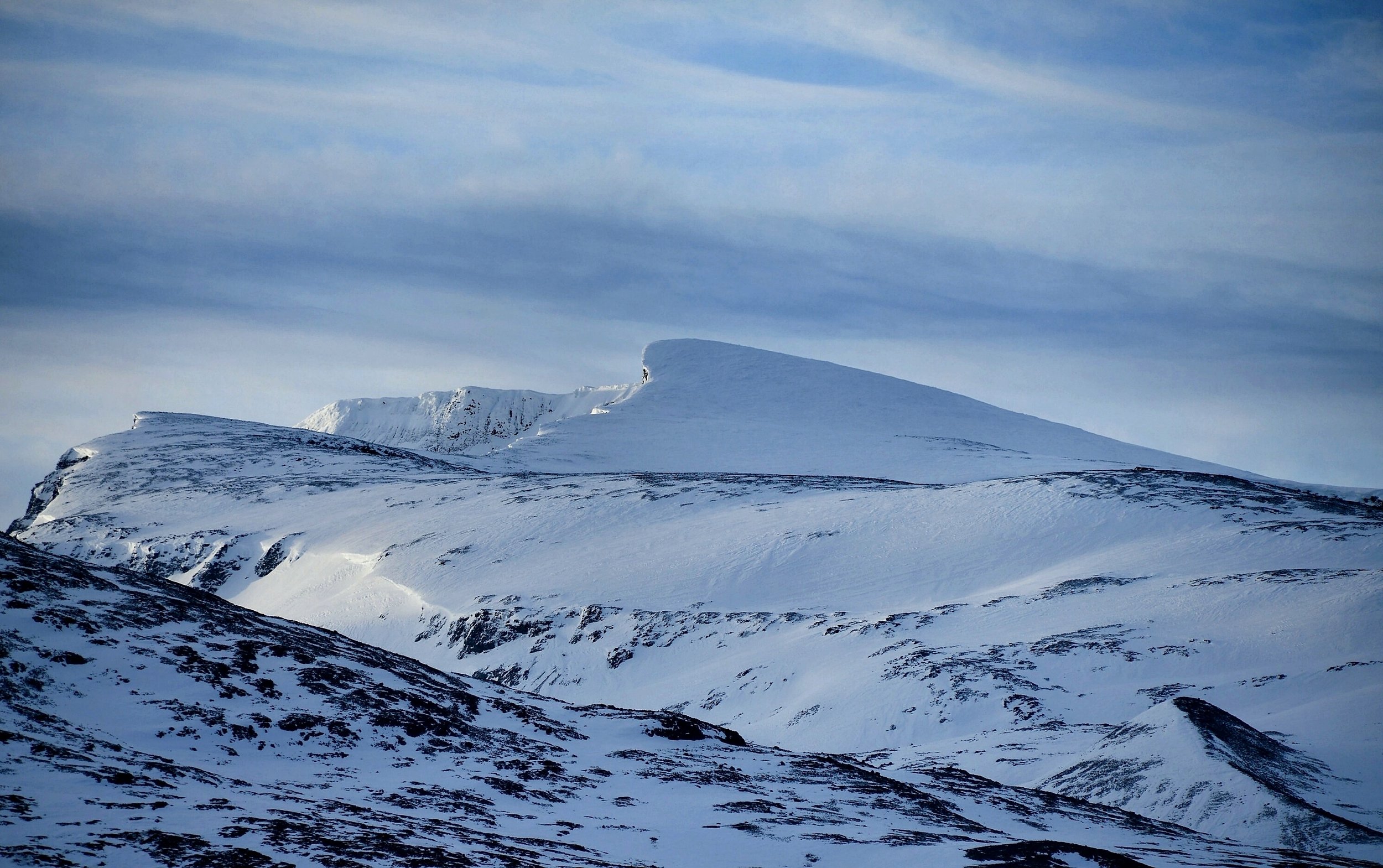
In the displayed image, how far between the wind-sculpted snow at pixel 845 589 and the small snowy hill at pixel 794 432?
15830mm

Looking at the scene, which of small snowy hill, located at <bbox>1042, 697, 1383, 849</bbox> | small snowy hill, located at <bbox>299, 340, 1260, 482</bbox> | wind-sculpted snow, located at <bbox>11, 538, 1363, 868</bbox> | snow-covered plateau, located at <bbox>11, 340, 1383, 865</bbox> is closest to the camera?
wind-sculpted snow, located at <bbox>11, 538, 1363, 868</bbox>

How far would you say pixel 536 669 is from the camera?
37.8 metres

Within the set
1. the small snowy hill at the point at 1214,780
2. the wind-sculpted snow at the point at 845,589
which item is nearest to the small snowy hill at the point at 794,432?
the wind-sculpted snow at the point at 845,589

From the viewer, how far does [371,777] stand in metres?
15.4

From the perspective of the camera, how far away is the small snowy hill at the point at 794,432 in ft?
252

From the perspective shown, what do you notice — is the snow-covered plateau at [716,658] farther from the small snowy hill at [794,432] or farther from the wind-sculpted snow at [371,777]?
the small snowy hill at [794,432]

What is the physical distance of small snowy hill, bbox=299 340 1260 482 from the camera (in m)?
76.7

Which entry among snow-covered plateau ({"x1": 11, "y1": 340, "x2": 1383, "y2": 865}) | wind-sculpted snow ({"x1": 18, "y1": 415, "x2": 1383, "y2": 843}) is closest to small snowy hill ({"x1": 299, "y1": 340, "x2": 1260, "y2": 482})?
snow-covered plateau ({"x1": 11, "y1": 340, "x2": 1383, "y2": 865})

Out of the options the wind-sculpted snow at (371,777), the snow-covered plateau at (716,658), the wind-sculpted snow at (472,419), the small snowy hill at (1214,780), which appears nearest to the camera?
the wind-sculpted snow at (371,777)

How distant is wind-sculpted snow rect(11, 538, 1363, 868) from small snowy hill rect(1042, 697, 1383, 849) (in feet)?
4.71

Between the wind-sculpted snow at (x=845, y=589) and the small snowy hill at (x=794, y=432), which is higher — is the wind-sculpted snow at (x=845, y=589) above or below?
below


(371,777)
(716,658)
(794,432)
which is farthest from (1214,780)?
(794,432)

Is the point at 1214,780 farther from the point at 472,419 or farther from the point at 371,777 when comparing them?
the point at 472,419

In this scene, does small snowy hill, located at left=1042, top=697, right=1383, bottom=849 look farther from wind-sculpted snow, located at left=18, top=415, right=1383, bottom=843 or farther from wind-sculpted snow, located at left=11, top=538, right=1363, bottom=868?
wind-sculpted snow, located at left=11, top=538, right=1363, bottom=868
